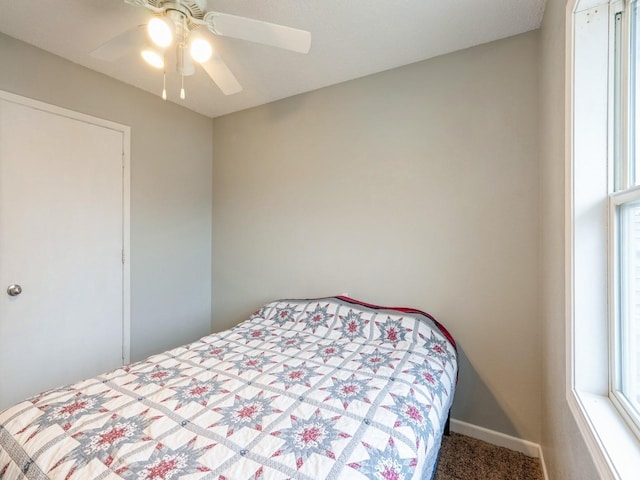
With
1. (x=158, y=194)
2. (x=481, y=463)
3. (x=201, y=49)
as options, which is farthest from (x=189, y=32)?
(x=481, y=463)

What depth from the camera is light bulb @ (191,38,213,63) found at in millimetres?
1345

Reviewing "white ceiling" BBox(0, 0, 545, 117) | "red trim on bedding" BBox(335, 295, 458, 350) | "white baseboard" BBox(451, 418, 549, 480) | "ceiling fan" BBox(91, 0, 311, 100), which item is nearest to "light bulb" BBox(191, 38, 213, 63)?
"ceiling fan" BBox(91, 0, 311, 100)

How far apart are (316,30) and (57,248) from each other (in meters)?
2.23

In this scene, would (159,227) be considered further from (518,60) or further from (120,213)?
(518,60)

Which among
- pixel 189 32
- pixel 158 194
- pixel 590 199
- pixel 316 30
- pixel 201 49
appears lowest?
pixel 590 199

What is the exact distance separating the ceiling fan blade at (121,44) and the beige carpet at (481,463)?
8.75 feet

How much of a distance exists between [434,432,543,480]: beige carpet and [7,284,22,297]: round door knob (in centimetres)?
270

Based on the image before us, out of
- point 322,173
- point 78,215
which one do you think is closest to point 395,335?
point 322,173

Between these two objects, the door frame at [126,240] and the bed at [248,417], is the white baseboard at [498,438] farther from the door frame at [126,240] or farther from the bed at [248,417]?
the door frame at [126,240]

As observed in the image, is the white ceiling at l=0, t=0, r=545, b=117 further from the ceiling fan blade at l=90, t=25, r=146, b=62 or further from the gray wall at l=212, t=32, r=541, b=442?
the ceiling fan blade at l=90, t=25, r=146, b=62

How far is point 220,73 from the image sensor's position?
5.34ft

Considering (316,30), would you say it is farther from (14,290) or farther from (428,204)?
(14,290)

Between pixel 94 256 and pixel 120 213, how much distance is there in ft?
1.24

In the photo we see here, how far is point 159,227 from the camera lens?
268 centimetres
